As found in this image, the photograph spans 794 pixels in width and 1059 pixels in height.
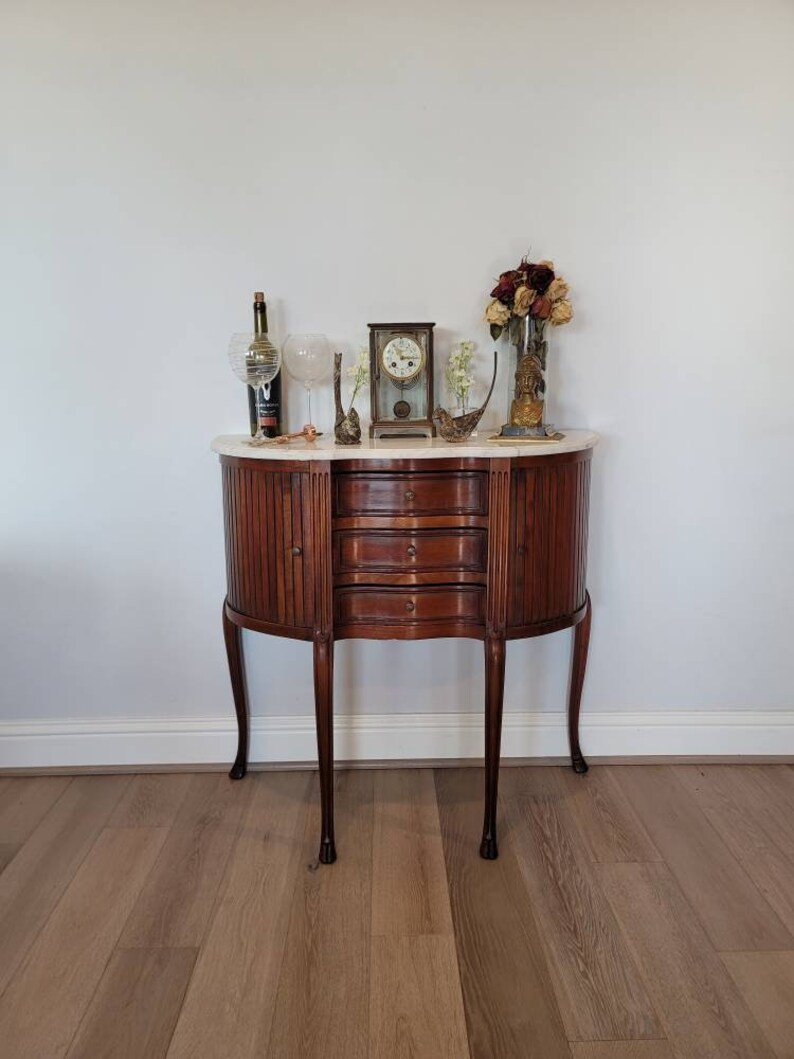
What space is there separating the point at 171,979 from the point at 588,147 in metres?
2.27

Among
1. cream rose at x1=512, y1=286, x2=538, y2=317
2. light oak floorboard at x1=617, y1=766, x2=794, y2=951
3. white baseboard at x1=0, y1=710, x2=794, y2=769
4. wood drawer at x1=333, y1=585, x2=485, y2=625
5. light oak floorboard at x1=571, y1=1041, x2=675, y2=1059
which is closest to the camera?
light oak floorboard at x1=571, y1=1041, x2=675, y2=1059

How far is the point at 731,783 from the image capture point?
246cm

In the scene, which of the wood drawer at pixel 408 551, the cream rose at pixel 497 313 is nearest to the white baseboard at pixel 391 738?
the wood drawer at pixel 408 551

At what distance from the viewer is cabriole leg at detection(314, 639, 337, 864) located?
2072 mm

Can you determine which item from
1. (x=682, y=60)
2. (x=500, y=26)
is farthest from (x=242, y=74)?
(x=682, y=60)

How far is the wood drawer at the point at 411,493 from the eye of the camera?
2016mm

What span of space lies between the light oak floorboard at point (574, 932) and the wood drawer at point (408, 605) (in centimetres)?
60

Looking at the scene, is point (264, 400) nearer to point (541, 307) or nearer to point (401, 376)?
point (401, 376)

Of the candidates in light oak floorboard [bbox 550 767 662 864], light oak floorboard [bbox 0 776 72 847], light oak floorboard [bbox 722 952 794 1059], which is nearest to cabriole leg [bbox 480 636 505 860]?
light oak floorboard [bbox 550 767 662 864]

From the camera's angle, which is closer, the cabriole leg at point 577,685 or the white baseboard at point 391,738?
the cabriole leg at point 577,685

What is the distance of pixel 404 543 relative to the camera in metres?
2.04

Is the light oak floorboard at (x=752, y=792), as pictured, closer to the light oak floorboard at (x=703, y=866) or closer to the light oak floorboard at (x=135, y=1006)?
the light oak floorboard at (x=703, y=866)

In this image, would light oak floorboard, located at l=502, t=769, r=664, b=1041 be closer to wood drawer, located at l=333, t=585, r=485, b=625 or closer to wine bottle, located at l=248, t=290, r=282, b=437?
wood drawer, located at l=333, t=585, r=485, b=625

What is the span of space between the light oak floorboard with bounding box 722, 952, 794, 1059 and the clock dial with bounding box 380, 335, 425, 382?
1.53m
